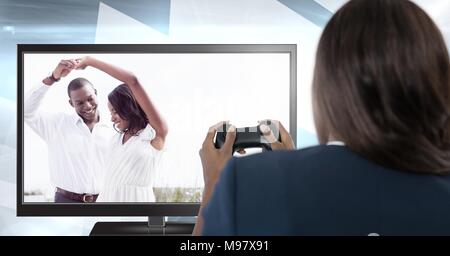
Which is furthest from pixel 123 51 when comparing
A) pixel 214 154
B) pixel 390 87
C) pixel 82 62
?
pixel 390 87

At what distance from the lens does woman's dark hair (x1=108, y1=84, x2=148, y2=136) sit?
4.83 ft

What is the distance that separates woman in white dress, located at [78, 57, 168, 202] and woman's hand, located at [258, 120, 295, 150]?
17.3 inches

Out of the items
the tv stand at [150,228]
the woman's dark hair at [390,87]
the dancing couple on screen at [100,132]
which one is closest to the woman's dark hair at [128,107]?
the dancing couple on screen at [100,132]

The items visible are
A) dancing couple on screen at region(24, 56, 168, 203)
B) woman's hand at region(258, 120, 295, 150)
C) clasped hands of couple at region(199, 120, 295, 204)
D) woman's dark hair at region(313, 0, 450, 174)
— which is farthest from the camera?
→ dancing couple on screen at region(24, 56, 168, 203)

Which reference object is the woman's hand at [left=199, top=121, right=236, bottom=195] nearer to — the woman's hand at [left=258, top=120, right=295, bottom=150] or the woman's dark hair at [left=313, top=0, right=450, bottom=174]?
the woman's hand at [left=258, top=120, right=295, bottom=150]

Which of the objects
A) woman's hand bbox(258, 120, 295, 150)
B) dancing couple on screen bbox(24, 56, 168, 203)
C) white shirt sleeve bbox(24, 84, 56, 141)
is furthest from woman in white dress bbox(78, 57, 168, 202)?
woman's hand bbox(258, 120, 295, 150)

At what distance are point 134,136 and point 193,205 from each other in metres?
0.28

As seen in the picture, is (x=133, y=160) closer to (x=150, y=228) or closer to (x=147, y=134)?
(x=147, y=134)

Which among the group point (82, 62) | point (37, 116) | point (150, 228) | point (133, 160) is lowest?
point (150, 228)

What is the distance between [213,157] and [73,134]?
72cm

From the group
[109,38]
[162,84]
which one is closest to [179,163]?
[162,84]

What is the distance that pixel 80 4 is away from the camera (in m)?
1.88

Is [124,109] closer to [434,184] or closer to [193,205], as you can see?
[193,205]

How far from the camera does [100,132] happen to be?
1475 mm
